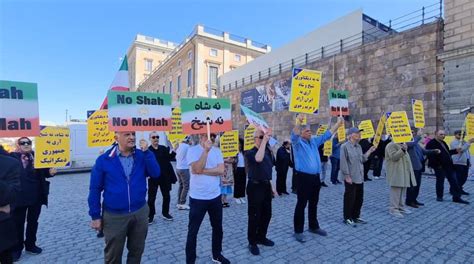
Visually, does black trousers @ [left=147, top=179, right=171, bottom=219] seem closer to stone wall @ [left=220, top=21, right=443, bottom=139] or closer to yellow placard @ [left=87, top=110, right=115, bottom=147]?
yellow placard @ [left=87, top=110, right=115, bottom=147]

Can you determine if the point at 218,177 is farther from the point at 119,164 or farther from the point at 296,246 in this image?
the point at 296,246

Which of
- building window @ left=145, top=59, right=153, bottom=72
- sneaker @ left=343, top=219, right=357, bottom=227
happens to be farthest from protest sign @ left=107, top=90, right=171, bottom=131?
building window @ left=145, top=59, right=153, bottom=72

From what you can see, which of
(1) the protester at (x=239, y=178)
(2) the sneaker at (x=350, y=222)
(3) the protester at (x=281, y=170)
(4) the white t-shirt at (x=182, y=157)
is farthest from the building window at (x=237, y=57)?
(2) the sneaker at (x=350, y=222)

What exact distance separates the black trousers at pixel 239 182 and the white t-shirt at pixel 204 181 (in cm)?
388

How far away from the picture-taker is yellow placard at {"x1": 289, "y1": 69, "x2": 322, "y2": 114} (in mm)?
5012

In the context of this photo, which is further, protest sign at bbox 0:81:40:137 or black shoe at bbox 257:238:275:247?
black shoe at bbox 257:238:275:247

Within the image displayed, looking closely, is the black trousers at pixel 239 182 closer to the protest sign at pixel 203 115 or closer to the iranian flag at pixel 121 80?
the protest sign at pixel 203 115

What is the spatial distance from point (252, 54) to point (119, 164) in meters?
39.4

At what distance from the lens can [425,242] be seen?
4.45 m

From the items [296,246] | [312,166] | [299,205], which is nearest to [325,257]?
[296,246]

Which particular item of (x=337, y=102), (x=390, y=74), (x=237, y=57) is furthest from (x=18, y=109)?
(x=237, y=57)

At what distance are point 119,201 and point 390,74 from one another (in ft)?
49.0

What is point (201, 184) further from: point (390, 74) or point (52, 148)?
point (390, 74)

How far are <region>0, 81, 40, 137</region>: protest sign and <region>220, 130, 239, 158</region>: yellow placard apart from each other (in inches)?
154
